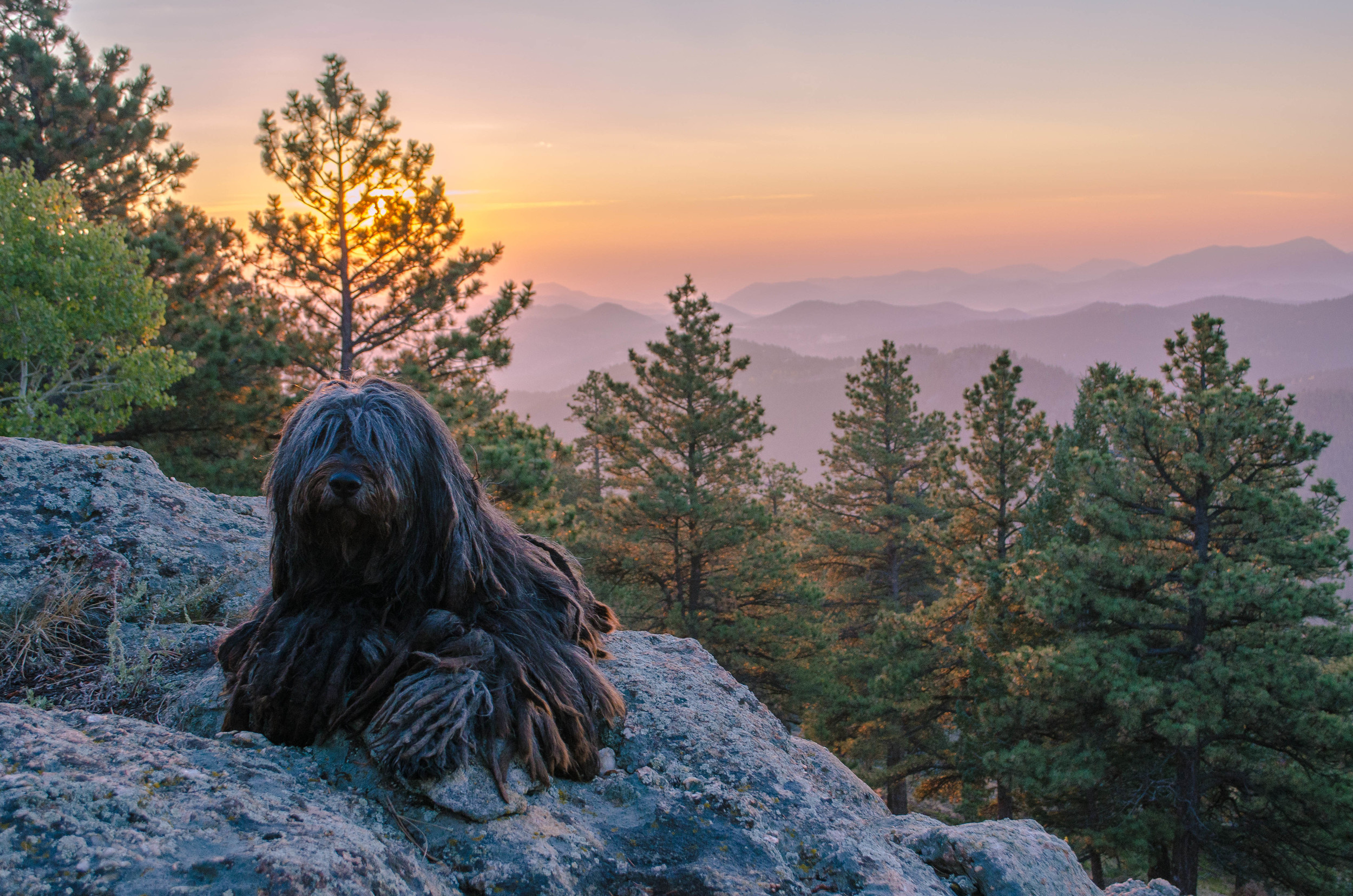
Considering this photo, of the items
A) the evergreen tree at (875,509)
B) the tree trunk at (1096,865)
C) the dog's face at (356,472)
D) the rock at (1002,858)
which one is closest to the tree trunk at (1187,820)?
the tree trunk at (1096,865)

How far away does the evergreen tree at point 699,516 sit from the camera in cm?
2105

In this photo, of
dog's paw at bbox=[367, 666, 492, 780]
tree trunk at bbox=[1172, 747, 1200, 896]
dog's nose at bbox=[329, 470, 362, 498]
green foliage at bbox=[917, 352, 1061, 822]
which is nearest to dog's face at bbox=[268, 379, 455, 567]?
dog's nose at bbox=[329, 470, 362, 498]

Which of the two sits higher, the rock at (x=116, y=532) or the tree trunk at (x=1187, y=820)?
Result: the rock at (x=116, y=532)

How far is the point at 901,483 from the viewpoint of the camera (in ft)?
89.1

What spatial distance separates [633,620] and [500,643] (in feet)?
61.2

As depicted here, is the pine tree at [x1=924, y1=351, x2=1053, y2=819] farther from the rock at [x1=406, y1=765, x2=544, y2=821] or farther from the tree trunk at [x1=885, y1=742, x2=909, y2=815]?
the rock at [x1=406, y1=765, x2=544, y2=821]

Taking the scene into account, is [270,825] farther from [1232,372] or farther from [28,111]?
[28,111]

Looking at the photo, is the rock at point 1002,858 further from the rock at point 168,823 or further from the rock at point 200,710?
the rock at point 200,710

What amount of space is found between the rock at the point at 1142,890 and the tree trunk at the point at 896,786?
731 inches

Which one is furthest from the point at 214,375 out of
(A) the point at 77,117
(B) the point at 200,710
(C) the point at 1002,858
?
(C) the point at 1002,858

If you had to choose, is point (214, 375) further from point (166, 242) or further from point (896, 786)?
point (896, 786)

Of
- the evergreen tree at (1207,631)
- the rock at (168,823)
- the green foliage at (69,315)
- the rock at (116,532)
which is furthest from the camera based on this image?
the green foliage at (69,315)

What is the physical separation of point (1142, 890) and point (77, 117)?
26.6 m

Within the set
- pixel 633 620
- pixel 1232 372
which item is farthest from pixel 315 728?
pixel 633 620
